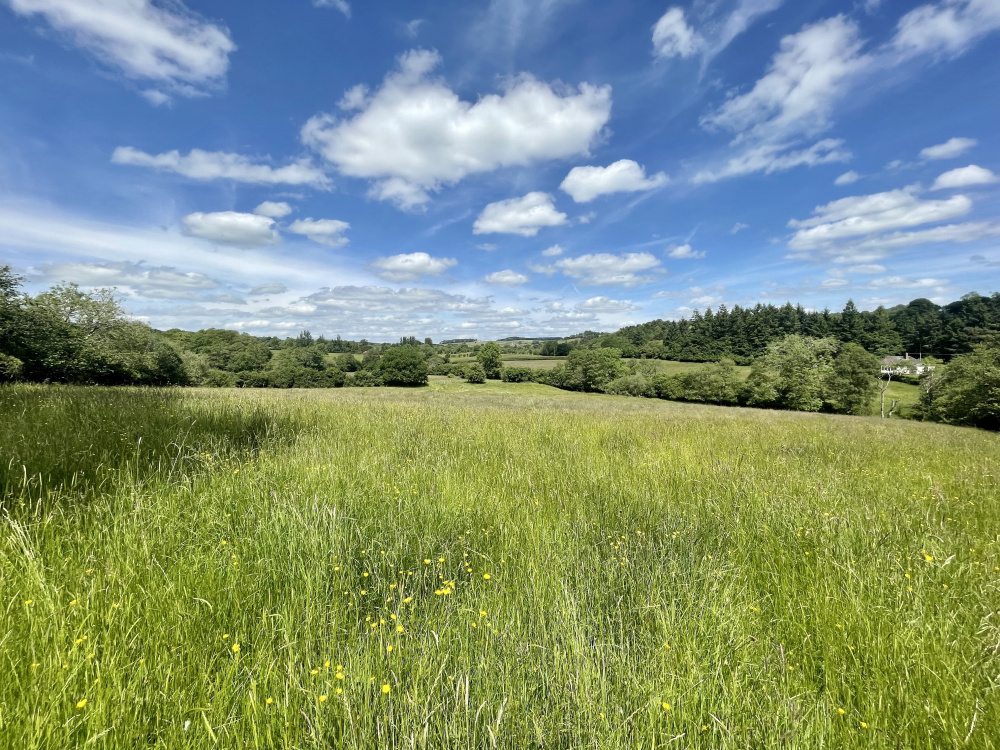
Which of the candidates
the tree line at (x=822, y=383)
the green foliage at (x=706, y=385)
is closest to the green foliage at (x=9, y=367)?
the tree line at (x=822, y=383)

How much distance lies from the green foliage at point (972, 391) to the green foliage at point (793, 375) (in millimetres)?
12764

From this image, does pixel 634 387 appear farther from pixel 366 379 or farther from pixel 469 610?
pixel 469 610

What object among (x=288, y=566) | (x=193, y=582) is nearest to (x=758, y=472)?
(x=288, y=566)

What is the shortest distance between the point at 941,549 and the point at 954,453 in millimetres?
8084

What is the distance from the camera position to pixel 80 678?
1.52m

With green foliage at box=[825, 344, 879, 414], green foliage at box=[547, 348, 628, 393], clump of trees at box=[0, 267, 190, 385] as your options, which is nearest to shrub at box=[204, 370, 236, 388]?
clump of trees at box=[0, 267, 190, 385]

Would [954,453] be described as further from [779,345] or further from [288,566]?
[779,345]

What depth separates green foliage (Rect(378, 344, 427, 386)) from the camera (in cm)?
7194

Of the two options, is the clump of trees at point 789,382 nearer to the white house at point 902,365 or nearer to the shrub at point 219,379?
the white house at point 902,365

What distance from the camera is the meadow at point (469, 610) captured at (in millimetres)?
1479

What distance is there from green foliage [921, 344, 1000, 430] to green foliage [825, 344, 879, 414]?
9.40 metres

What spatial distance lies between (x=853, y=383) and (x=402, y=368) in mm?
77226

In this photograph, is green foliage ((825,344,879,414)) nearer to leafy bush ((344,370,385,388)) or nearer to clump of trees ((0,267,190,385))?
leafy bush ((344,370,385,388))

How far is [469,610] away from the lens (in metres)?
2.09
